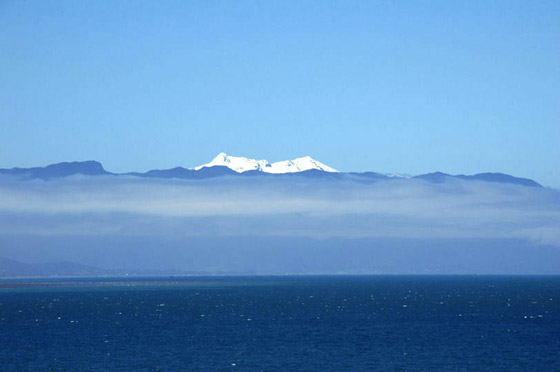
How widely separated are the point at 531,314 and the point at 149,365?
9068 cm

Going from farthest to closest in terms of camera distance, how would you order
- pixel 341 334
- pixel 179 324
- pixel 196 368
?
pixel 179 324, pixel 341 334, pixel 196 368

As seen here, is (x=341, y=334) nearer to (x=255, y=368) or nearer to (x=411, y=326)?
(x=411, y=326)

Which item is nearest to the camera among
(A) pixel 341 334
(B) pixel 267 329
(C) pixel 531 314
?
(A) pixel 341 334

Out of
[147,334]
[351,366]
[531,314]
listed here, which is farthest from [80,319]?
[531,314]

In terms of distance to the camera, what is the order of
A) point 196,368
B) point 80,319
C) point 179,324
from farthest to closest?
point 80,319 → point 179,324 → point 196,368

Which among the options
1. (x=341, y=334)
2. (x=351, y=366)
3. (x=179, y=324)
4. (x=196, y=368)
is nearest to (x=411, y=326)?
(x=341, y=334)

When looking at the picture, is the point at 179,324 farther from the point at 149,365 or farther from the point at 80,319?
the point at 149,365

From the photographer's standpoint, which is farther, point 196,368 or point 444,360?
point 444,360

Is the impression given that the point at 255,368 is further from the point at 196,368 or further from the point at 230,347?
the point at 230,347

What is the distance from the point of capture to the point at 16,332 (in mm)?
116125

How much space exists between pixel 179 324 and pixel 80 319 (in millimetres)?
22499

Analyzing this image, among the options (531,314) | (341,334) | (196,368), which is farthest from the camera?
(531,314)

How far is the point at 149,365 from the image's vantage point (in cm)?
8331

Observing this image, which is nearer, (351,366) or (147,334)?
(351,366)
